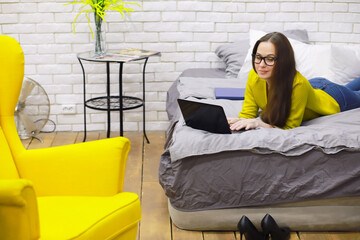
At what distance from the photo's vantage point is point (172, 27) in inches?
154

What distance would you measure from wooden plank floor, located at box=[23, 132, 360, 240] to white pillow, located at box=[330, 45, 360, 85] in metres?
1.32

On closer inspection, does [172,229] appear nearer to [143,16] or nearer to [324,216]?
[324,216]

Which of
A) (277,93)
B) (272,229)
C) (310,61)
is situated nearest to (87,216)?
(272,229)

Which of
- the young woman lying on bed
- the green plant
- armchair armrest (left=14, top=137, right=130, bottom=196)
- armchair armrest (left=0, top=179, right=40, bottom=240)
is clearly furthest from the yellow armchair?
the green plant

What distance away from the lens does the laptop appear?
2.33 metres

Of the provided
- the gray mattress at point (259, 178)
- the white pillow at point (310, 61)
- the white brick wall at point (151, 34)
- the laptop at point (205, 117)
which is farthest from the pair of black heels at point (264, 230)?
the white brick wall at point (151, 34)

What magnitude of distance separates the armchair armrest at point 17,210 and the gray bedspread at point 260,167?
906 mm

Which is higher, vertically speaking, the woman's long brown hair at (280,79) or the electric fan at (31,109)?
the woman's long brown hair at (280,79)

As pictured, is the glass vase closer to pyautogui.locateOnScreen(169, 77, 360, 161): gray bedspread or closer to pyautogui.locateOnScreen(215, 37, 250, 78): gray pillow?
pyautogui.locateOnScreen(215, 37, 250, 78): gray pillow

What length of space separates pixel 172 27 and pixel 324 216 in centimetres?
203

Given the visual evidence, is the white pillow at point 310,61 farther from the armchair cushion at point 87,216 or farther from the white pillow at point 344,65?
the armchair cushion at point 87,216

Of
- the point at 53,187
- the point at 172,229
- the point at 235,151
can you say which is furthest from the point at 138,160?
the point at 53,187

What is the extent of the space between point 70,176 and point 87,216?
27 cm

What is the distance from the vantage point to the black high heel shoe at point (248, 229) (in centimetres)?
225
